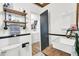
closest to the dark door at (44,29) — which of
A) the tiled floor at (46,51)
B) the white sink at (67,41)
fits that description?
the tiled floor at (46,51)

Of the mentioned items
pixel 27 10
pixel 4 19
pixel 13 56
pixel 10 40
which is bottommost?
pixel 13 56

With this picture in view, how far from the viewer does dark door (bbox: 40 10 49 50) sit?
4.15 feet

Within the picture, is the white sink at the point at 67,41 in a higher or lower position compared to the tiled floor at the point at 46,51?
higher

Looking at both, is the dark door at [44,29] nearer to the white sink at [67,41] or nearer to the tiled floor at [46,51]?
the tiled floor at [46,51]

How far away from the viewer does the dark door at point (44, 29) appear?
1264 mm

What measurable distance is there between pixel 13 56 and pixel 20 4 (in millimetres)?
665

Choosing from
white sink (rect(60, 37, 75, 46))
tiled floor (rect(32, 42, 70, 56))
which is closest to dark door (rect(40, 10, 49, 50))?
tiled floor (rect(32, 42, 70, 56))

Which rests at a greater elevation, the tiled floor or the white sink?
the white sink

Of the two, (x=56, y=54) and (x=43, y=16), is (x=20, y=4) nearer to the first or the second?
(x=43, y=16)

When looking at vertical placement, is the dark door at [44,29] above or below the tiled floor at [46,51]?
above

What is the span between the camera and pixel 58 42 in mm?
1288

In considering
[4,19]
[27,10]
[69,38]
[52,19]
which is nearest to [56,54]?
[69,38]

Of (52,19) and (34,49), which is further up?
(52,19)

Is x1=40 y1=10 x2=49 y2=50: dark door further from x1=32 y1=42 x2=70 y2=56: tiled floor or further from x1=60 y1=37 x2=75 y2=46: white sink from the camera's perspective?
x1=60 y1=37 x2=75 y2=46: white sink
